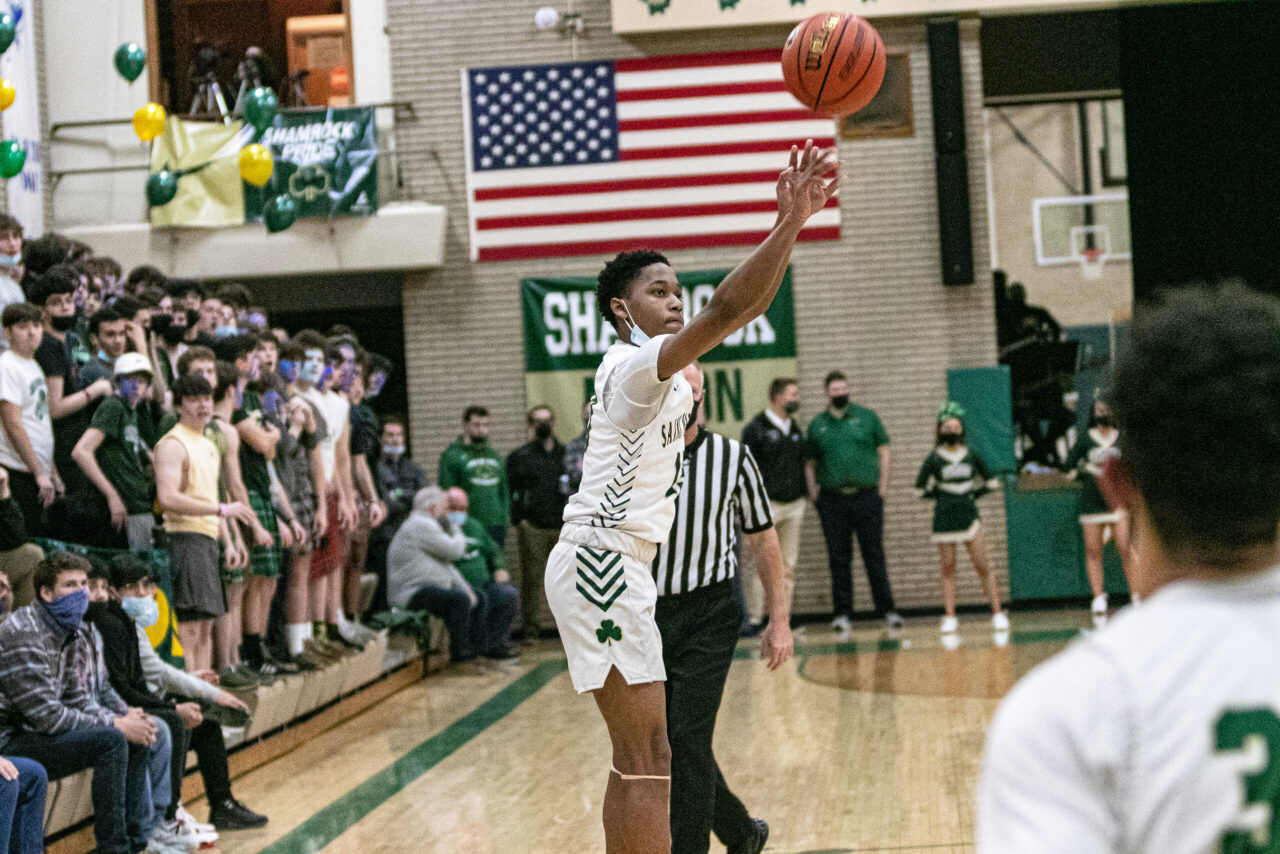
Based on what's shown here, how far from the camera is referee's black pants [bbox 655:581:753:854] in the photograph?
447 cm

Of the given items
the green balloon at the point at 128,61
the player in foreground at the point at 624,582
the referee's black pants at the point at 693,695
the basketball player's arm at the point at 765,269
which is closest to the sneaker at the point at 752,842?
the referee's black pants at the point at 693,695

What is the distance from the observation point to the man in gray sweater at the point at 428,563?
35.5ft

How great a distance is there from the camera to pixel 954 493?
11820mm

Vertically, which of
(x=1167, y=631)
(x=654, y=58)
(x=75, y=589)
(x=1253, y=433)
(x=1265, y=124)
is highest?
(x=654, y=58)

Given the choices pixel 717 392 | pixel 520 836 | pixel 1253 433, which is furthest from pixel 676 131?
→ pixel 1253 433

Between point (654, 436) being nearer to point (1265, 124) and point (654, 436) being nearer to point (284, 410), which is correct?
point (284, 410)

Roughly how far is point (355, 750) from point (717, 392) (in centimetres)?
595

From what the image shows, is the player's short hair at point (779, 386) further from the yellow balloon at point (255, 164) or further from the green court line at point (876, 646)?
the yellow balloon at point (255, 164)

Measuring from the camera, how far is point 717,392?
13266 mm

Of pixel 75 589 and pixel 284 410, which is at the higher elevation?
pixel 284 410

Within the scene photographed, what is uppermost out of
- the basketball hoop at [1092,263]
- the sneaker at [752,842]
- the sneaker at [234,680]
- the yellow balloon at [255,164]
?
the yellow balloon at [255,164]

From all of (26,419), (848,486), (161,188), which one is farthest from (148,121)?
(848,486)

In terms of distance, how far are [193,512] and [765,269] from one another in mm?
4852

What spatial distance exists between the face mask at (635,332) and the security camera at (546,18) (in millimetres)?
9761
